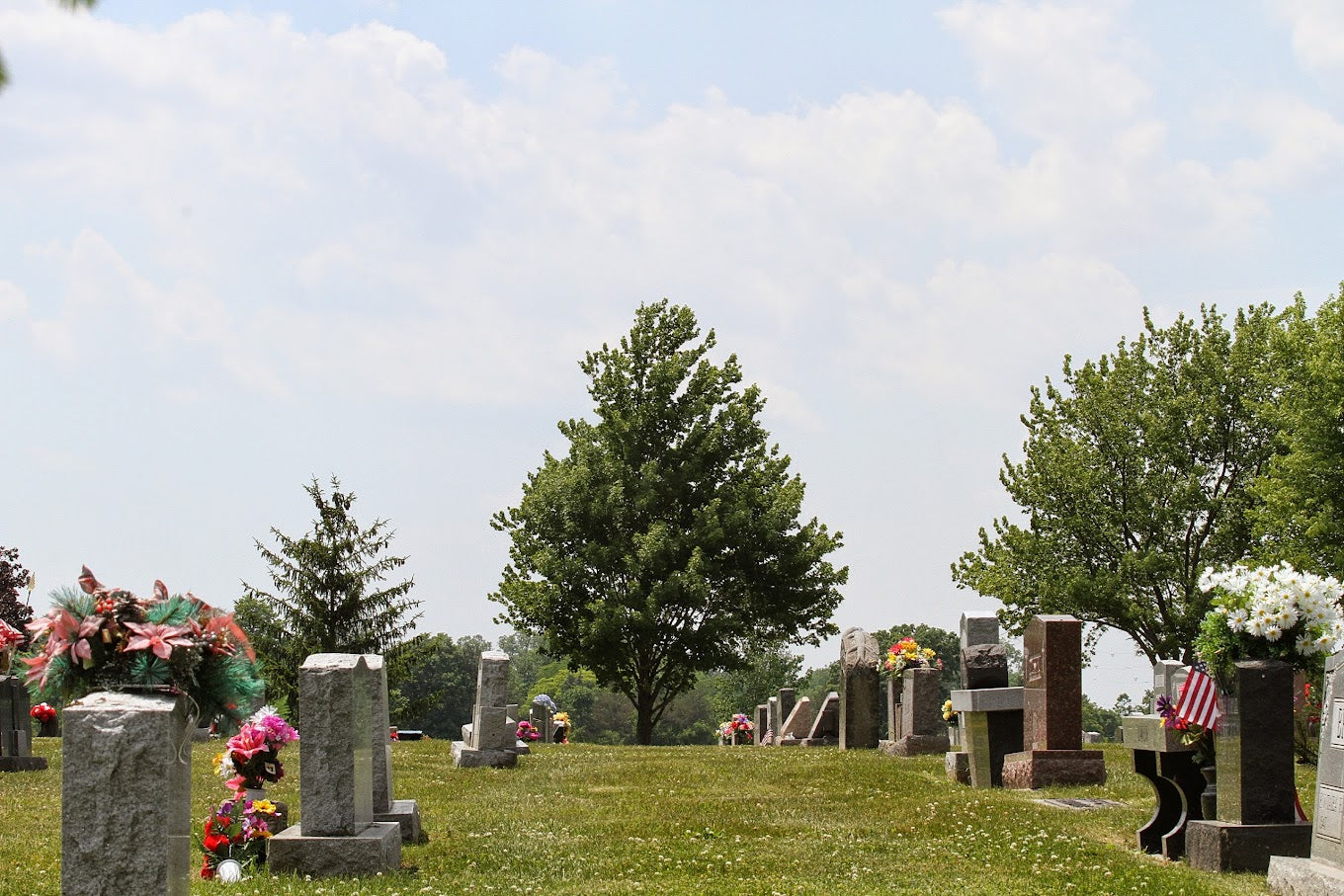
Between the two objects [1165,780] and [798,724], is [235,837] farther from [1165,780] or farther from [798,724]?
[798,724]

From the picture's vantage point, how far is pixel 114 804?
6355 mm

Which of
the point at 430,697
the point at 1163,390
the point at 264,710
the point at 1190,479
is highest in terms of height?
the point at 1163,390

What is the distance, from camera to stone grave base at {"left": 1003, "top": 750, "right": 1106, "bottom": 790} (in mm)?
15883

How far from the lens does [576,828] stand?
12.9 m

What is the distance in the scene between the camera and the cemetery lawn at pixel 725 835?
32.7 feet

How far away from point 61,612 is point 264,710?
5.54 metres

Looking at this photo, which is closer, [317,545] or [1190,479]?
[1190,479]

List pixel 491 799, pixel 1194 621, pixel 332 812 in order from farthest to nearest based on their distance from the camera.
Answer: pixel 1194 621, pixel 491 799, pixel 332 812

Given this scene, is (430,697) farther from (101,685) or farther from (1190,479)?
(101,685)

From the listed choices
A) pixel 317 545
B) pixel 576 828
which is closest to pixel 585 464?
pixel 317 545

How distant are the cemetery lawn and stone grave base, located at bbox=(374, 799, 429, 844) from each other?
253 millimetres

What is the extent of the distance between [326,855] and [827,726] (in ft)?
65.0

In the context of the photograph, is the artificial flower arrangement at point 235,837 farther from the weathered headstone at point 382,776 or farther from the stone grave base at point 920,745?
the stone grave base at point 920,745

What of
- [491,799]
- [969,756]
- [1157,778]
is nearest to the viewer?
[1157,778]
